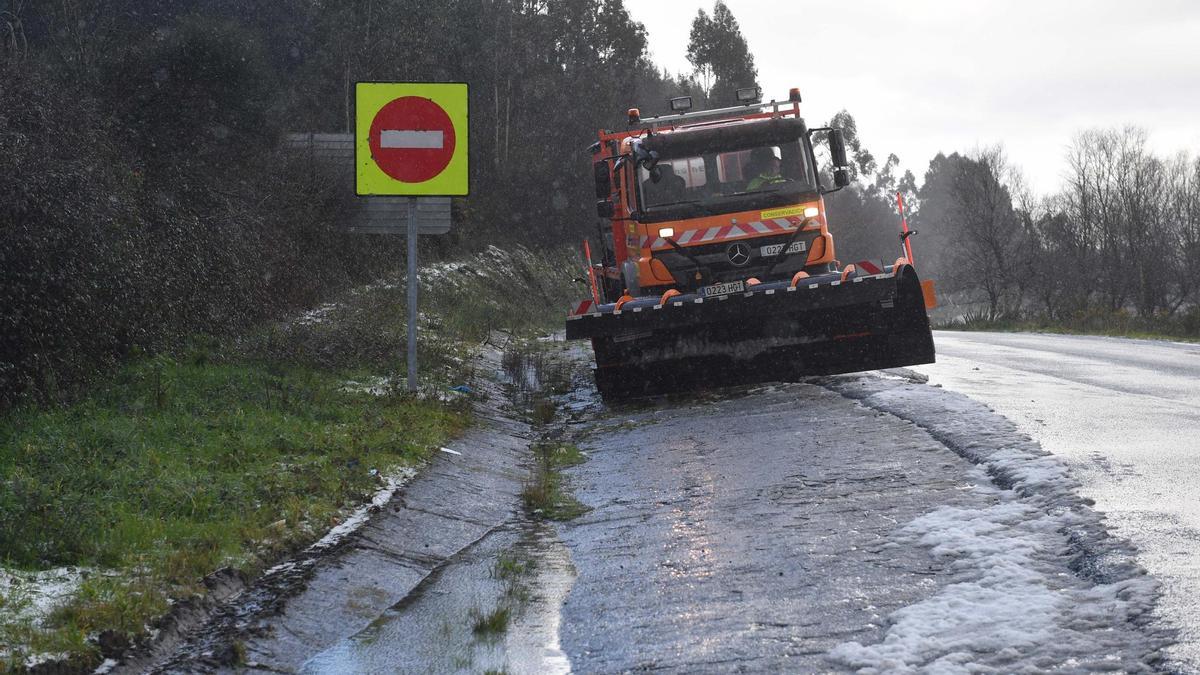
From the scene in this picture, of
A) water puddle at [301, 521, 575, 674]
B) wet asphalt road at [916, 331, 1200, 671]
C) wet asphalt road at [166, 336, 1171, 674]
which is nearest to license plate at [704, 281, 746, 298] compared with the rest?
wet asphalt road at [916, 331, 1200, 671]

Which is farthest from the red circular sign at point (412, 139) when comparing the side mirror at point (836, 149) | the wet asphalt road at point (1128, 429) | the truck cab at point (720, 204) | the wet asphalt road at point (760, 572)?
the wet asphalt road at point (1128, 429)

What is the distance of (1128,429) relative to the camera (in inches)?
350

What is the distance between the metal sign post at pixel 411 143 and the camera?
37.3 feet

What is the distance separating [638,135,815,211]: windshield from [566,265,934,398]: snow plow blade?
1.54 meters

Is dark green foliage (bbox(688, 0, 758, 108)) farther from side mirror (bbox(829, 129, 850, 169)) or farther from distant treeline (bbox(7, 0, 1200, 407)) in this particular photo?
side mirror (bbox(829, 129, 850, 169))

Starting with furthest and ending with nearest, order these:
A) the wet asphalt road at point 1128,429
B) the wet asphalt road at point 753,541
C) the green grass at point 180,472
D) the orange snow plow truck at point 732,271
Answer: the orange snow plow truck at point 732,271
the green grass at point 180,472
the wet asphalt road at point 1128,429
the wet asphalt road at point 753,541

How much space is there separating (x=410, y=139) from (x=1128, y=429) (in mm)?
6869

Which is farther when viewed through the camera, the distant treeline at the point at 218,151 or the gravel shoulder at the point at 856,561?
the distant treeline at the point at 218,151

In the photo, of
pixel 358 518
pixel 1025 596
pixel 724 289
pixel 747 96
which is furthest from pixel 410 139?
pixel 1025 596

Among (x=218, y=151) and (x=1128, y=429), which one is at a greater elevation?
(x=218, y=151)

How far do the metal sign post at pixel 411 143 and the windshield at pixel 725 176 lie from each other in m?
3.13

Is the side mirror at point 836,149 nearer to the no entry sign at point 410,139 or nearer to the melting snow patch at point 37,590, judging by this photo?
the no entry sign at point 410,139

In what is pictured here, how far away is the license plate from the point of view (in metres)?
12.7

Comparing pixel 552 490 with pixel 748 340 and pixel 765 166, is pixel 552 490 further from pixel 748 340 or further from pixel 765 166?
pixel 765 166
